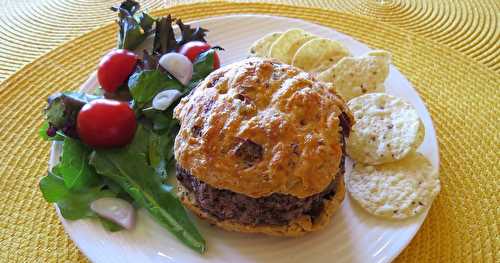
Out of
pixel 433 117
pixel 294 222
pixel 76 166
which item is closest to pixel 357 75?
pixel 433 117

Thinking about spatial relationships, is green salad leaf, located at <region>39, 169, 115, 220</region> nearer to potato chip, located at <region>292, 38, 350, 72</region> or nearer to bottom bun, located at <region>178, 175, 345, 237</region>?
bottom bun, located at <region>178, 175, 345, 237</region>

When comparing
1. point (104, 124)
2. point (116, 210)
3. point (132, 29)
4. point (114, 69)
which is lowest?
point (116, 210)

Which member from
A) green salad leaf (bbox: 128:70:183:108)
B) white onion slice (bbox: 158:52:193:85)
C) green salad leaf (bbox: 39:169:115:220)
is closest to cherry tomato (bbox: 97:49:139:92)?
green salad leaf (bbox: 128:70:183:108)

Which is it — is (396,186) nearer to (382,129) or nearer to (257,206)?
(382,129)

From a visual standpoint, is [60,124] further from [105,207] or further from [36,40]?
[36,40]

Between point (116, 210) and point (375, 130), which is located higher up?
point (375, 130)

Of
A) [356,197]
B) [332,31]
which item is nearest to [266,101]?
[356,197]
